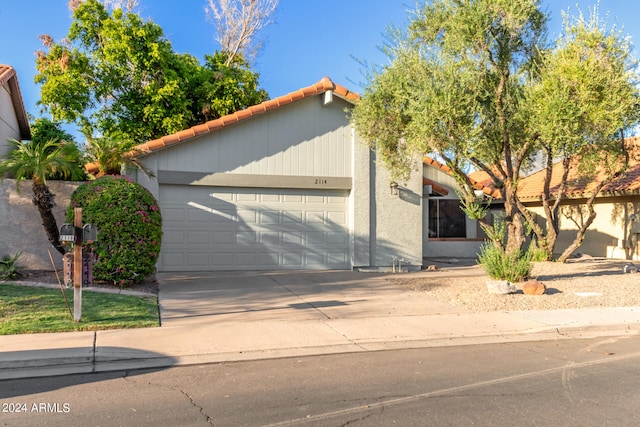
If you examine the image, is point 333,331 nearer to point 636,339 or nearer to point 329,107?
point 636,339

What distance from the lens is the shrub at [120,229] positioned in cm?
1019

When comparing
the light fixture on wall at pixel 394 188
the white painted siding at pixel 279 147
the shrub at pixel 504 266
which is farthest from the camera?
the light fixture on wall at pixel 394 188

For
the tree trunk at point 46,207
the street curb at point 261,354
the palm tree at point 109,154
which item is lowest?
the street curb at point 261,354

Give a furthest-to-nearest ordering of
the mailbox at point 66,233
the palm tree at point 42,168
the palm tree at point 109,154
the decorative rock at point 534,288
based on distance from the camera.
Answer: the palm tree at point 109,154, the decorative rock at point 534,288, the palm tree at point 42,168, the mailbox at point 66,233

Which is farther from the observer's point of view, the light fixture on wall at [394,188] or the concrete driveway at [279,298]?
the light fixture on wall at [394,188]

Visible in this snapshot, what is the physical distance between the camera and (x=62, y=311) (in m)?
8.05

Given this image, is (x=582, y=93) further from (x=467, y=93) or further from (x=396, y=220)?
(x=396, y=220)

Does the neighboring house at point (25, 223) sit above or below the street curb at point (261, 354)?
above

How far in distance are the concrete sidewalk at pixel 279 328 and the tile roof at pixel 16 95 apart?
9.98 meters

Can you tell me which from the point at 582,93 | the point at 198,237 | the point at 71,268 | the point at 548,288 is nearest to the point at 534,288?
the point at 548,288

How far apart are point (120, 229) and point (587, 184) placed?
16.8 meters

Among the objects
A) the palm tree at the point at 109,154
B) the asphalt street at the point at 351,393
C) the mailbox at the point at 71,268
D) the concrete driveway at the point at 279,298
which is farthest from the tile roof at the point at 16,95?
the asphalt street at the point at 351,393

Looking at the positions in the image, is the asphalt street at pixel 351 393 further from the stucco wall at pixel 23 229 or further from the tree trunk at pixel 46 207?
the stucco wall at pixel 23 229

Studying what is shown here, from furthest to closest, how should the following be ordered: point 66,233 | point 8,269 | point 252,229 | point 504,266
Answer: point 252,229 → point 504,266 → point 8,269 → point 66,233
